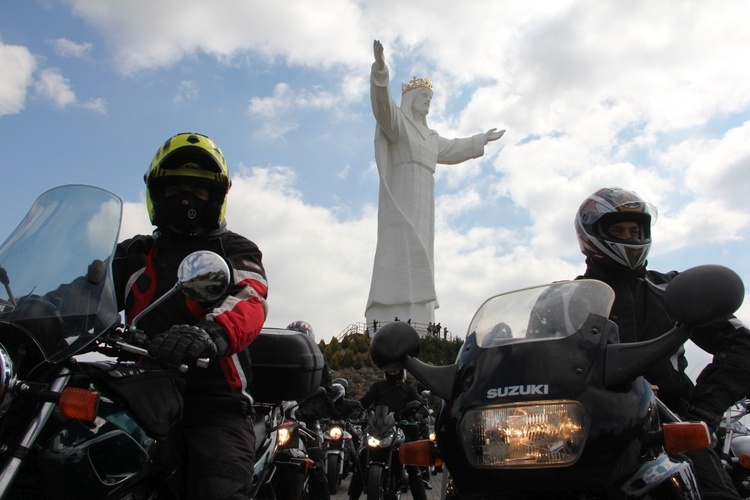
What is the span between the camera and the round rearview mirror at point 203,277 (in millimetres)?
1765

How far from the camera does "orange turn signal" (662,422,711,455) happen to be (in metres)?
1.60

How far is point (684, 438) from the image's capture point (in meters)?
1.60

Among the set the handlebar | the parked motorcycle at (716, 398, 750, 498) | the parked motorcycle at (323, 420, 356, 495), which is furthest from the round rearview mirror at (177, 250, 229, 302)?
the parked motorcycle at (323, 420, 356, 495)

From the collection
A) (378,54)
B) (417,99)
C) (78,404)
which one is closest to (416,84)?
(417,99)

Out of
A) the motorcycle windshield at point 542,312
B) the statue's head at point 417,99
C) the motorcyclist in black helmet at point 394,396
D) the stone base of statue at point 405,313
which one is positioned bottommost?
the motorcycle windshield at point 542,312

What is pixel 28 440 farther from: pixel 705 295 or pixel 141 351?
pixel 705 295

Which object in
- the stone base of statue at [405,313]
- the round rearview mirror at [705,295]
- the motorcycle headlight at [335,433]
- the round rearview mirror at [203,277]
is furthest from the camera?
the stone base of statue at [405,313]

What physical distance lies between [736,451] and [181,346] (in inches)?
138

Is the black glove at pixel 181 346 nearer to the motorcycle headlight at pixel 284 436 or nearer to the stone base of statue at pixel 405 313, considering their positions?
the motorcycle headlight at pixel 284 436

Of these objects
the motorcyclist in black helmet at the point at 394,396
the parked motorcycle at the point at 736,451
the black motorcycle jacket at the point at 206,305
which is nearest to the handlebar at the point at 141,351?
the black motorcycle jacket at the point at 206,305

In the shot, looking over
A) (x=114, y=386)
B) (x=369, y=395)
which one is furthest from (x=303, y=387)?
(x=369, y=395)

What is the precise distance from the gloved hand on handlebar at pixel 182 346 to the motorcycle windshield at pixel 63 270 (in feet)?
0.60

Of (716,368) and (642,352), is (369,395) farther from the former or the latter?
(642,352)

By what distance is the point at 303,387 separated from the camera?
9.25ft
